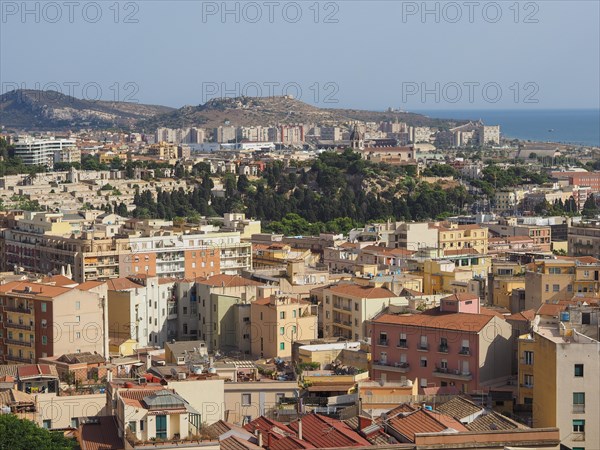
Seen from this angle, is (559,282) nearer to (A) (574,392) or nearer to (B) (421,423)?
(A) (574,392)

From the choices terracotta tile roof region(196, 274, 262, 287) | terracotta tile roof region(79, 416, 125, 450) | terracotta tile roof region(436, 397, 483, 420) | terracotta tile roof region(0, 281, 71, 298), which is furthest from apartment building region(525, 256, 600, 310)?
terracotta tile roof region(79, 416, 125, 450)

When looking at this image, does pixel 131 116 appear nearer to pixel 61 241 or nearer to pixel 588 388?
pixel 61 241

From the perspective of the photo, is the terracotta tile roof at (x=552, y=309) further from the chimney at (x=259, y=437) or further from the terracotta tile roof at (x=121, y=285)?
the terracotta tile roof at (x=121, y=285)

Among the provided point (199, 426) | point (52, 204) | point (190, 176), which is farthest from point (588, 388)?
point (190, 176)

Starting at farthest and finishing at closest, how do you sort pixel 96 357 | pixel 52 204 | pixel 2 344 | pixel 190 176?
1. pixel 190 176
2. pixel 52 204
3. pixel 2 344
4. pixel 96 357

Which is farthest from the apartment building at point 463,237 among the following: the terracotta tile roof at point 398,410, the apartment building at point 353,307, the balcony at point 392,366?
the terracotta tile roof at point 398,410

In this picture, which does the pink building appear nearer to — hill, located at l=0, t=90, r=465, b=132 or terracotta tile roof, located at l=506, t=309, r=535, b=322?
terracotta tile roof, located at l=506, t=309, r=535, b=322
